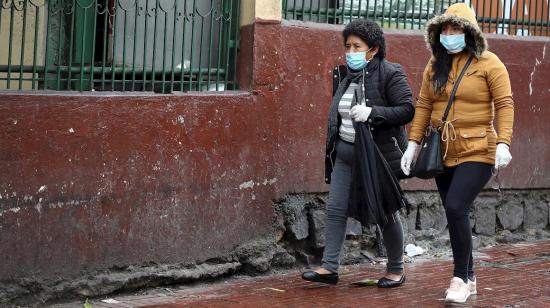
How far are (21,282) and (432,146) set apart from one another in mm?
2878

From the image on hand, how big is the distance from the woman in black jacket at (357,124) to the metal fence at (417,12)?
1.42 metres

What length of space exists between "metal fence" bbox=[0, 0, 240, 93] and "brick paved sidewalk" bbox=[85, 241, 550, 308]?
1600 millimetres

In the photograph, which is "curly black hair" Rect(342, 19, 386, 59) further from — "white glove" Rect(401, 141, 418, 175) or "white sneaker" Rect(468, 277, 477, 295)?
"white sneaker" Rect(468, 277, 477, 295)

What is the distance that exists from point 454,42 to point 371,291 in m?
1.87

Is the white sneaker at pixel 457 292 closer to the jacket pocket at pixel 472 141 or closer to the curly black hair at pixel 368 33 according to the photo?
the jacket pocket at pixel 472 141

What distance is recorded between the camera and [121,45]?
23.3ft

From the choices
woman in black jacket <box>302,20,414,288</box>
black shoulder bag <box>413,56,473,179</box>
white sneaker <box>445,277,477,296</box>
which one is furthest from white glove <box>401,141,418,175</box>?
white sneaker <box>445,277,477,296</box>

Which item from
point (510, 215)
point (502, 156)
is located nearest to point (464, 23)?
point (502, 156)

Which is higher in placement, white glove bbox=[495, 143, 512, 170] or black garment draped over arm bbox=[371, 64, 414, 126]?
black garment draped over arm bbox=[371, 64, 414, 126]

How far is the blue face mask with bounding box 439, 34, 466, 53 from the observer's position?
6246mm

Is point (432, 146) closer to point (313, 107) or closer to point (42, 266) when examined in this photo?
point (313, 107)

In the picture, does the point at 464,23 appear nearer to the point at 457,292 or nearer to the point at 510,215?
the point at 457,292

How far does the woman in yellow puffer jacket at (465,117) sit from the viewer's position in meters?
6.14

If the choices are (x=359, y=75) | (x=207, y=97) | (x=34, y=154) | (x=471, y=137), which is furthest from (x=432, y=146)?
(x=34, y=154)
